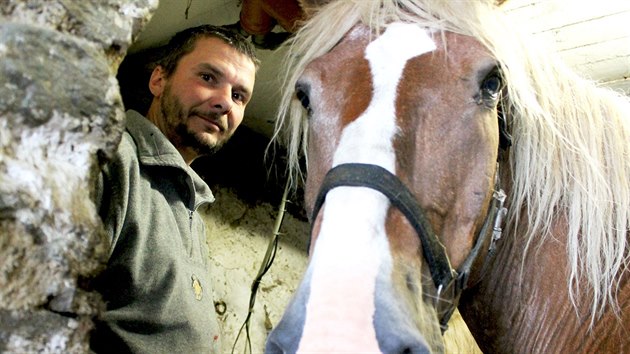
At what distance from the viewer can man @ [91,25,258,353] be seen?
188 centimetres

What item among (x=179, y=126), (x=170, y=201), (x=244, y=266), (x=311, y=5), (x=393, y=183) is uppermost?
(x=311, y=5)

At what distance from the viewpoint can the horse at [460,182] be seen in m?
1.23

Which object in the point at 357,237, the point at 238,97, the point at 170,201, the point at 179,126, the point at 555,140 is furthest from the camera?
the point at 238,97

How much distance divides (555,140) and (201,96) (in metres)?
1.52

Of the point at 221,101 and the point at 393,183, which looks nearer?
the point at 393,183

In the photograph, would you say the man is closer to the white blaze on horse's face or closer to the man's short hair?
the man's short hair

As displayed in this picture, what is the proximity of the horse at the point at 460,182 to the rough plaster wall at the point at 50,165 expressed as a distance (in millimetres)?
→ 428

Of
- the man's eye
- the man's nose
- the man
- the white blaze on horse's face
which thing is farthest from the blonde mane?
the man's eye

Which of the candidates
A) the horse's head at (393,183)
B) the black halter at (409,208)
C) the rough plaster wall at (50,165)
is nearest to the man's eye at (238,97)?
the horse's head at (393,183)

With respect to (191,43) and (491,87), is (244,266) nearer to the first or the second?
(191,43)

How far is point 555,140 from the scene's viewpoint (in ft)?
5.11

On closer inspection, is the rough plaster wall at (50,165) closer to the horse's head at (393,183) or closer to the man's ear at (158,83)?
the horse's head at (393,183)

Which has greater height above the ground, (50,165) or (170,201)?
(50,165)

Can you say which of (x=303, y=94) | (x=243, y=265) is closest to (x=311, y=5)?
(x=303, y=94)
